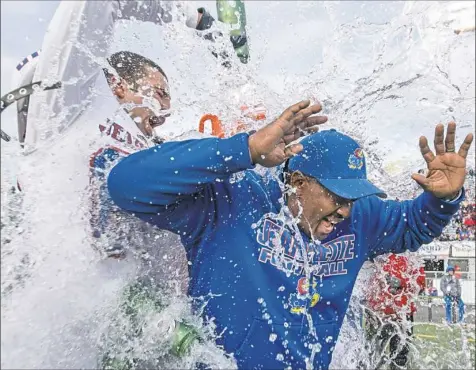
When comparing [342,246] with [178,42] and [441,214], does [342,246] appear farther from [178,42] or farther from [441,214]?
[178,42]

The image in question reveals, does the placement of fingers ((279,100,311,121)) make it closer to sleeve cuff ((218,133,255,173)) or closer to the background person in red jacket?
sleeve cuff ((218,133,255,173))

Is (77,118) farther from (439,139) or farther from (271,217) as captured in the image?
(439,139)

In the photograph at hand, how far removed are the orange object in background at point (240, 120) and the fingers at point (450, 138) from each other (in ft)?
3.23

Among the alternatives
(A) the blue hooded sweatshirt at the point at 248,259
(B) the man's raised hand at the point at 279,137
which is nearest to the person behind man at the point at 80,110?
(A) the blue hooded sweatshirt at the point at 248,259

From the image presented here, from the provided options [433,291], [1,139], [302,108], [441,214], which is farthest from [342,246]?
[433,291]

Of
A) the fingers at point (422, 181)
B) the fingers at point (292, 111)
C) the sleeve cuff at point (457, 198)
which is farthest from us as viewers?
the sleeve cuff at point (457, 198)

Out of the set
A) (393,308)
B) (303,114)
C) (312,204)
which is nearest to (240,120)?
(312,204)

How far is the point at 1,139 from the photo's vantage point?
6.84ft

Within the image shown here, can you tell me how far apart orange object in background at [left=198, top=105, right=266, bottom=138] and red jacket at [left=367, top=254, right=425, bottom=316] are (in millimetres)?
2665

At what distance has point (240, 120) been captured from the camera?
3.02 meters

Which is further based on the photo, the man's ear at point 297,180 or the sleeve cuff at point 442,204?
the sleeve cuff at point 442,204

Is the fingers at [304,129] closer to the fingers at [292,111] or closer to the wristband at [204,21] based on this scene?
the fingers at [292,111]

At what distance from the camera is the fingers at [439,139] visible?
263cm

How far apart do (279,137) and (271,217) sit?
0.51 metres
